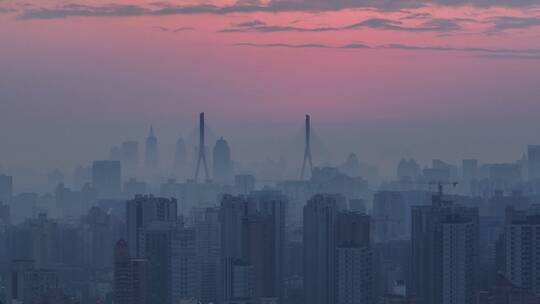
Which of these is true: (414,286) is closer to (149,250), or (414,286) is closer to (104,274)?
(149,250)

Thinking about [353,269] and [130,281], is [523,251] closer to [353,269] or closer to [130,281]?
[353,269]

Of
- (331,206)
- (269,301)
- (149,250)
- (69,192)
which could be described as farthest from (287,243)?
(69,192)

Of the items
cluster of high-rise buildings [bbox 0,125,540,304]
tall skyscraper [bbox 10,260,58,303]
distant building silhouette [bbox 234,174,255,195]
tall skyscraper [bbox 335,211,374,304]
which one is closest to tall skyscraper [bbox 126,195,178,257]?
cluster of high-rise buildings [bbox 0,125,540,304]

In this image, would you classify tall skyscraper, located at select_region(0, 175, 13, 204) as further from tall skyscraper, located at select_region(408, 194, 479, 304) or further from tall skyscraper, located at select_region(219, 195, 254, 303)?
tall skyscraper, located at select_region(408, 194, 479, 304)

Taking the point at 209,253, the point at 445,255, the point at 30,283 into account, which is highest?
the point at 445,255

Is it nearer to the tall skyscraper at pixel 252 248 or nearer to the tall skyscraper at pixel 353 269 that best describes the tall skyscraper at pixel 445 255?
the tall skyscraper at pixel 353 269

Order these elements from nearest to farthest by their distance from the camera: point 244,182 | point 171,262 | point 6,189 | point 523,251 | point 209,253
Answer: point 523,251 < point 171,262 < point 209,253 < point 6,189 < point 244,182

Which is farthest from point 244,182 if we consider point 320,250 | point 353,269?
point 353,269
